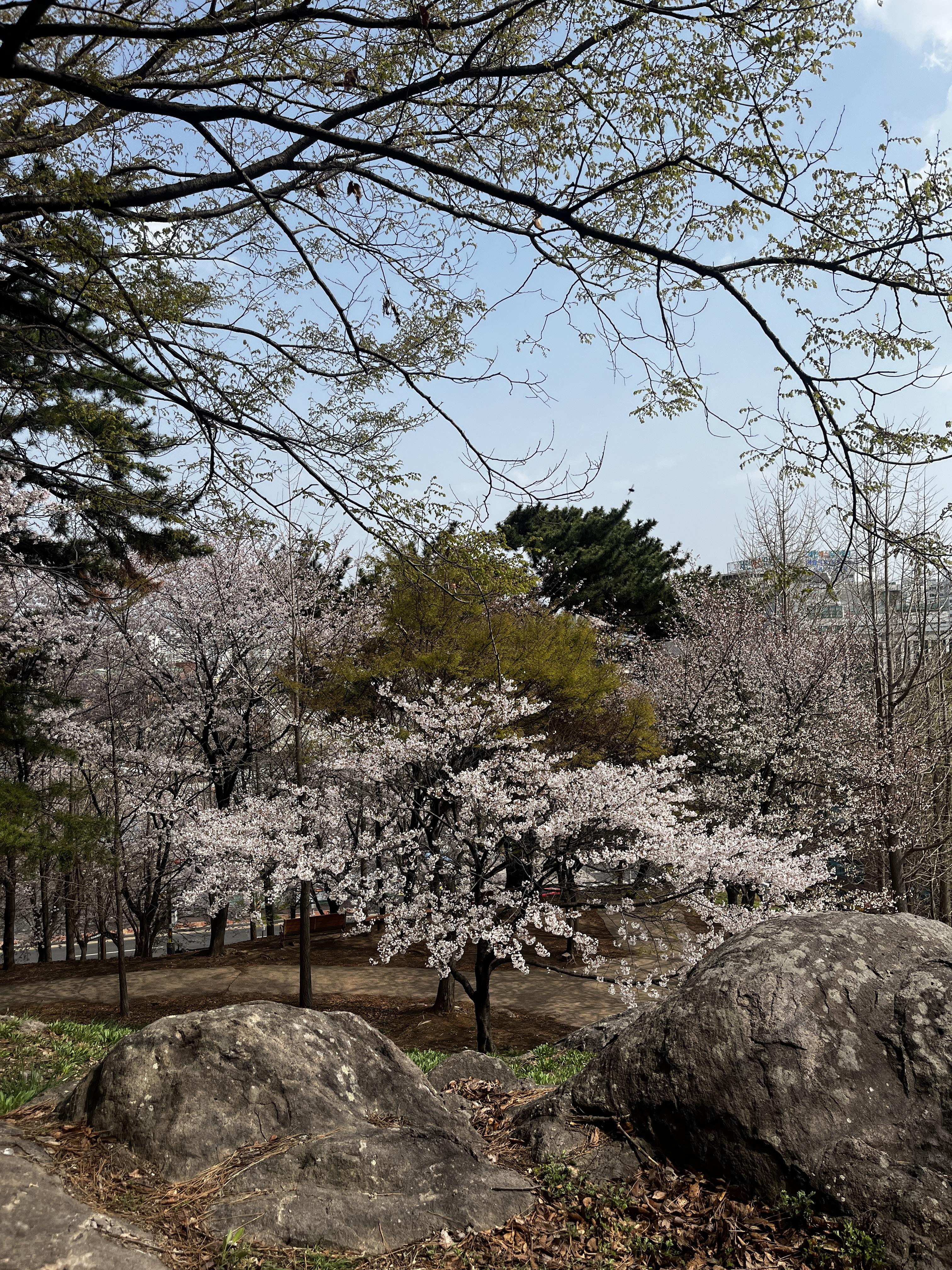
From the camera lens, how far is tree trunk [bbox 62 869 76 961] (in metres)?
17.9

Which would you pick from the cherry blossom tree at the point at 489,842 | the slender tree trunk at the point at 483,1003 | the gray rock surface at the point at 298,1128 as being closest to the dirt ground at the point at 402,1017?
the slender tree trunk at the point at 483,1003

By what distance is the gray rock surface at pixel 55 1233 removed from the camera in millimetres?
2484

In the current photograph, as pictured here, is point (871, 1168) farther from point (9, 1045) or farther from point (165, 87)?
point (165, 87)

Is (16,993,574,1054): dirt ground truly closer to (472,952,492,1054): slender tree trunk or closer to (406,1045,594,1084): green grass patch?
(472,952,492,1054): slender tree trunk

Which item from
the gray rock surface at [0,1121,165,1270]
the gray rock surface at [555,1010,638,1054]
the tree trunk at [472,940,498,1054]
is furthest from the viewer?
the tree trunk at [472,940,498,1054]

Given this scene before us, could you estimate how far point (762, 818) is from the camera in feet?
45.6

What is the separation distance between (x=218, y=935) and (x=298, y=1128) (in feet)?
56.0

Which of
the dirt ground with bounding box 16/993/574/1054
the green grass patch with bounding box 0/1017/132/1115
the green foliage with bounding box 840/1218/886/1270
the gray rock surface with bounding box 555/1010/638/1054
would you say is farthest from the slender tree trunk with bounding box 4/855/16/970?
the green foliage with bounding box 840/1218/886/1270

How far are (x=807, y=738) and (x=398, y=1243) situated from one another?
1638cm

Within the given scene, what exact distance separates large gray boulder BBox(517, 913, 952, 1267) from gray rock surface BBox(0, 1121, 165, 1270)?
1.93 meters

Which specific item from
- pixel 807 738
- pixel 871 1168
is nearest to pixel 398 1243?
pixel 871 1168

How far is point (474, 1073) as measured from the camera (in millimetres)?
5605

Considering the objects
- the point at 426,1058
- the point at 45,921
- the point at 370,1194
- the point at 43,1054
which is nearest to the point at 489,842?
the point at 426,1058

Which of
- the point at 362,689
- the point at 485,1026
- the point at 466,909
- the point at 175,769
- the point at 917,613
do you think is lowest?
the point at 485,1026
